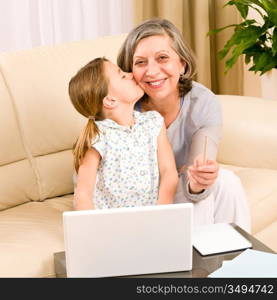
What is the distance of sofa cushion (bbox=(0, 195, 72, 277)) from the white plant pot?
1.98m

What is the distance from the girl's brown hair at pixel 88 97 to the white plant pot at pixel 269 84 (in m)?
2.12

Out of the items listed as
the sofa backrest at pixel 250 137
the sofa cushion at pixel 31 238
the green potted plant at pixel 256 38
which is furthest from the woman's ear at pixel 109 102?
the green potted plant at pixel 256 38

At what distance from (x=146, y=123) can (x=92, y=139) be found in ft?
0.61

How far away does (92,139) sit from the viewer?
169cm

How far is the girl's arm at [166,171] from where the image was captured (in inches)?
67.9

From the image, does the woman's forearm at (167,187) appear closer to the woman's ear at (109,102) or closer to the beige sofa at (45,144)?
the woman's ear at (109,102)

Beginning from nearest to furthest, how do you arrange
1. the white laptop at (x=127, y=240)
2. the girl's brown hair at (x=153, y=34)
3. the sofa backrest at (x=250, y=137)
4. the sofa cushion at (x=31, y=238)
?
1. the white laptop at (x=127, y=240)
2. the sofa cushion at (x=31, y=238)
3. the girl's brown hair at (x=153, y=34)
4. the sofa backrest at (x=250, y=137)

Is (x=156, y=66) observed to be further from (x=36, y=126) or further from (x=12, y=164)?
(x=12, y=164)

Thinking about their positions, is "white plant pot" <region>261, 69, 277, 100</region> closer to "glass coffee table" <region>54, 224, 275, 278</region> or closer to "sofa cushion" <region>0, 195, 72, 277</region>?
"sofa cushion" <region>0, 195, 72, 277</region>

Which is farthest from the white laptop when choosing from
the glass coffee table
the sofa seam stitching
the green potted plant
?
the green potted plant

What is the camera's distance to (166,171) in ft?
5.75

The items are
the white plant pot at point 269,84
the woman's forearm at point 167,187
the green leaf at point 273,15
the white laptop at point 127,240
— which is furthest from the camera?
the white plant pot at point 269,84

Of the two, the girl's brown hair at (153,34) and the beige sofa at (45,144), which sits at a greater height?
the girl's brown hair at (153,34)

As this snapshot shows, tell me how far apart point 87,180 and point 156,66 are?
403mm
